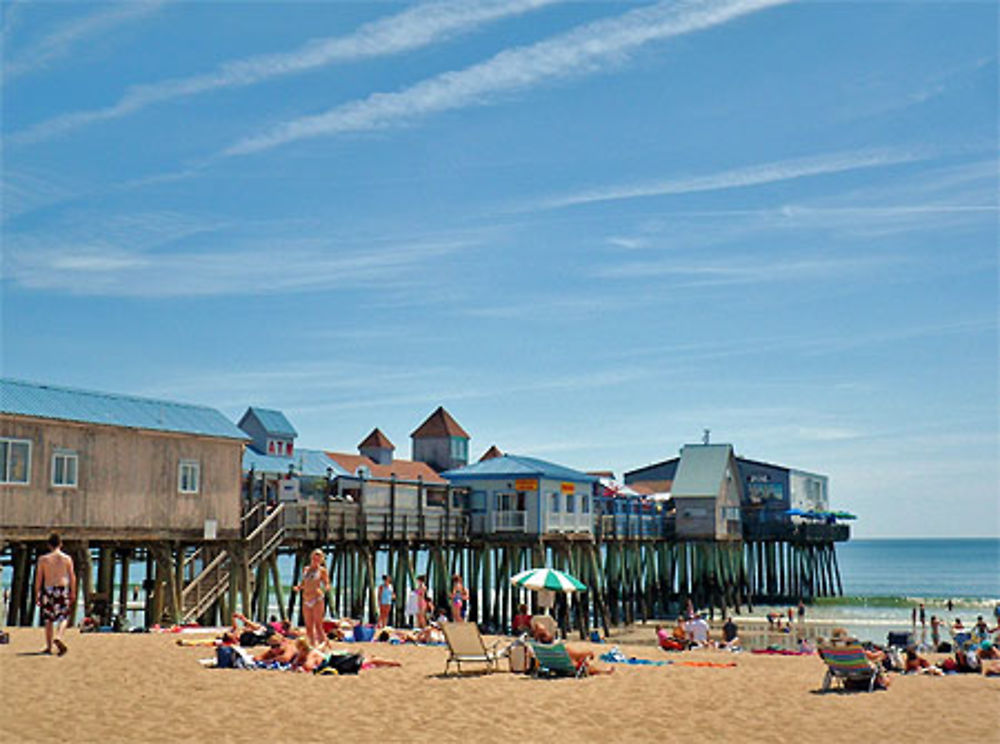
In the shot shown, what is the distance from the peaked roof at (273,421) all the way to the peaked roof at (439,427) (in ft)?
57.9

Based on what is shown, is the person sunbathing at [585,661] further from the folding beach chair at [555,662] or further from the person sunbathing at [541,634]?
the person sunbathing at [541,634]

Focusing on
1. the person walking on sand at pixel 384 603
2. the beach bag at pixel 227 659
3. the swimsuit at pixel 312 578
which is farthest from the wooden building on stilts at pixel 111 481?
the beach bag at pixel 227 659

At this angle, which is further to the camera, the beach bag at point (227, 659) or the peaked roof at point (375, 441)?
the peaked roof at point (375, 441)

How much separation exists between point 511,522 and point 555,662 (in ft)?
75.1

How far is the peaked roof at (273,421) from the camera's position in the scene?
47625 millimetres

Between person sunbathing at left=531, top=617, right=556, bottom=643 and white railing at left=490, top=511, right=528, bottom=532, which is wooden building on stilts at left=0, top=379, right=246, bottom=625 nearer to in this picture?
person sunbathing at left=531, top=617, right=556, bottom=643

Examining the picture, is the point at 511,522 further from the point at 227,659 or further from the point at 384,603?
the point at 227,659

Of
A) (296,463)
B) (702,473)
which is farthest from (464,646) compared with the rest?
(702,473)

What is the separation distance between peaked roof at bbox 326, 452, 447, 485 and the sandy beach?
36238 millimetres

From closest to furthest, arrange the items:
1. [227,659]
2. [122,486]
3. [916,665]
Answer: [227,659] < [916,665] < [122,486]

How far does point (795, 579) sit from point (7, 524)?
174ft

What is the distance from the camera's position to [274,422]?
1902 inches

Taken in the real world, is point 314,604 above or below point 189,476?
below

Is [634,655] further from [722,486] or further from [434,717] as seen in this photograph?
[722,486]
